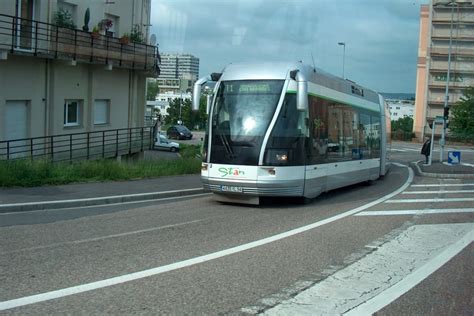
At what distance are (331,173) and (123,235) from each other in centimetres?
733

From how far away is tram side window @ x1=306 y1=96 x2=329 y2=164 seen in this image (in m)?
13.3

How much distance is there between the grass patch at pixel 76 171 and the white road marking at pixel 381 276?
9.31m

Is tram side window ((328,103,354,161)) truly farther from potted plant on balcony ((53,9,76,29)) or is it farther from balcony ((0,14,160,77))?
potted plant on balcony ((53,9,76,29))

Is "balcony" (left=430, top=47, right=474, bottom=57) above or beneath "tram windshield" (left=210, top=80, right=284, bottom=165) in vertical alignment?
above

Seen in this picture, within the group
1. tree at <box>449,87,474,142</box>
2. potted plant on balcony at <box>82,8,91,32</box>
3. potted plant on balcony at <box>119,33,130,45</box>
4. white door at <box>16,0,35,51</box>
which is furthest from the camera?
tree at <box>449,87,474,142</box>

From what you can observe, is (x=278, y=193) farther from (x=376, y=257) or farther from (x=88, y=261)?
(x=88, y=261)

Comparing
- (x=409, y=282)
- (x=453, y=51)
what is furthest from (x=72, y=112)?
(x=453, y=51)

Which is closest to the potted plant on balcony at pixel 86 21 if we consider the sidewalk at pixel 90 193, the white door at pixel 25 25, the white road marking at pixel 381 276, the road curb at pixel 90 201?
the white door at pixel 25 25

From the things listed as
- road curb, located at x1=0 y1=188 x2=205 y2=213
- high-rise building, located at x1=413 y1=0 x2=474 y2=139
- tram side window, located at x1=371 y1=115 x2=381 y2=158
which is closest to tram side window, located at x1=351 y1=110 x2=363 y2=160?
tram side window, located at x1=371 y1=115 x2=381 y2=158

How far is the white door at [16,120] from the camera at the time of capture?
20641 mm

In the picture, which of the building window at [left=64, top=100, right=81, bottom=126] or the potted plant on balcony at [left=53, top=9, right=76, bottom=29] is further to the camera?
the building window at [left=64, top=100, right=81, bottom=126]

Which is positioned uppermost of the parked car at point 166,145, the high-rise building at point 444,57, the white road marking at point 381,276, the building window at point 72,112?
the high-rise building at point 444,57

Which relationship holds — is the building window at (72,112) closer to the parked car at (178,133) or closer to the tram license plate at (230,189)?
the tram license plate at (230,189)

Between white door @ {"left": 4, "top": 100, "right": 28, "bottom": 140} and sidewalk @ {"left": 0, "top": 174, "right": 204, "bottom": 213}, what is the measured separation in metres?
6.64
